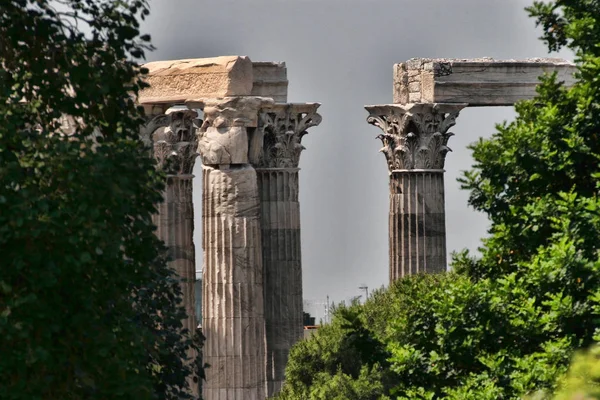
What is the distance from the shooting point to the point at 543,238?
73.7 ft

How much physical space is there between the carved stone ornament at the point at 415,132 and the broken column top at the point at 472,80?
10.9 inches

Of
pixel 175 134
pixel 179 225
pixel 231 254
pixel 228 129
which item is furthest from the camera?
pixel 179 225

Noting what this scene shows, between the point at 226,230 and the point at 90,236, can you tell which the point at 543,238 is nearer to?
the point at 90,236

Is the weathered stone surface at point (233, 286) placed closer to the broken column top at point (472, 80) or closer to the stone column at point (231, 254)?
the stone column at point (231, 254)

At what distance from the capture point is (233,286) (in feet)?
120

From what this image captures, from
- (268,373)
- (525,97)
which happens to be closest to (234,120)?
(268,373)

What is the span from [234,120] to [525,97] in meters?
9.02

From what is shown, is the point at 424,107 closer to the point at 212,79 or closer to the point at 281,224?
the point at 281,224

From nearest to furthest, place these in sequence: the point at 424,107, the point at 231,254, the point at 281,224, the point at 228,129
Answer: the point at 228,129 < the point at 231,254 < the point at 281,224 < the point at 424,107

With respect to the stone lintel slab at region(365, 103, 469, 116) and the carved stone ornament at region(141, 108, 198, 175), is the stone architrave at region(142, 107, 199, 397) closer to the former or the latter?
the carved stone ornament at region(141, 108, 198, 175)

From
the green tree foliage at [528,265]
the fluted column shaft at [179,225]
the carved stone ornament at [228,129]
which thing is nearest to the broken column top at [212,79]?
the carved stone ornament at [228,129]

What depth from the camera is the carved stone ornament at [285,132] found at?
39906 millimetres

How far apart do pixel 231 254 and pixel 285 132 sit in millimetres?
4412

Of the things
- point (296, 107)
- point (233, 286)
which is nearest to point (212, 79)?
point (296, 107)
